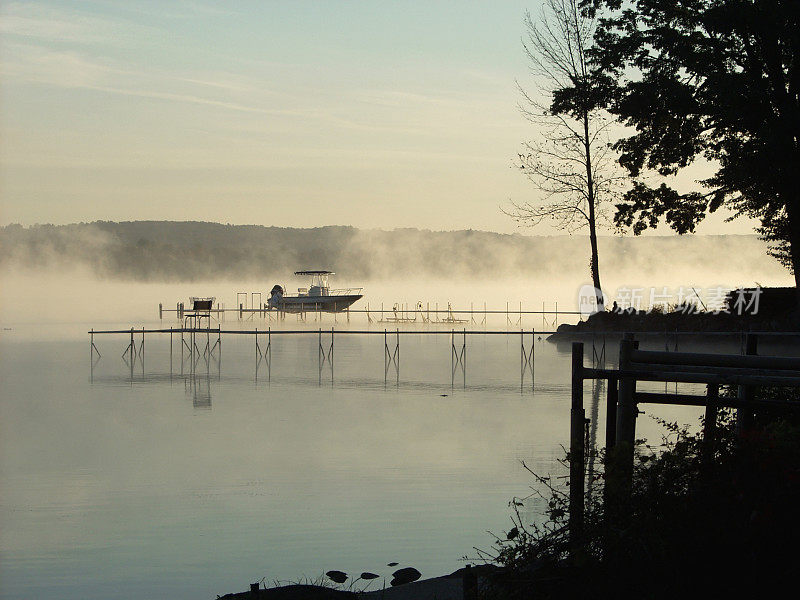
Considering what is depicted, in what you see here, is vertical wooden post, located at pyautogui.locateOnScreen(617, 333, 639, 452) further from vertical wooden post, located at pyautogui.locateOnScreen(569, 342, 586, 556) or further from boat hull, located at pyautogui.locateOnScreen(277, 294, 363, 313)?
boat hull, located at pyautogui.locateOnScreen(277, 294, 363, 313)

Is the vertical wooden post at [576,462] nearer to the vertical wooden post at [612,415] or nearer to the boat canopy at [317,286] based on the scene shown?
the vertical wooden post at [612,415]

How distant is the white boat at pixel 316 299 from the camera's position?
7581cm

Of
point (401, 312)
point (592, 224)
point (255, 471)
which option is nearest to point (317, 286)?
point (401, 312)

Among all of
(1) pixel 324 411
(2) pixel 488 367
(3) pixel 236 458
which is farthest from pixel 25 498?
(2) pixel 488 367

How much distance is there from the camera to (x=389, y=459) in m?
18.4

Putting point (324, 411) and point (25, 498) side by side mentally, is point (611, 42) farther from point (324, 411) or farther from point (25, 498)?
point (25, 498)

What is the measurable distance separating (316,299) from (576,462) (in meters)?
66.9

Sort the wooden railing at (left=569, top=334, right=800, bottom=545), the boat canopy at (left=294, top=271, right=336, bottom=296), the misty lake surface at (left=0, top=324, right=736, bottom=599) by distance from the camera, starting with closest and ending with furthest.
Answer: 1. the wooden railing at (left=569, top=334, right=800, bottom=545)
2. the misty lake surface at (left=0, top=324, right=736, bottom=599)
3. the boat canopy at (left=294, top=271, right=336, bottom=296)

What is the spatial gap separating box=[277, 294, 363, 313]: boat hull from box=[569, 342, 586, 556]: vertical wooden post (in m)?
65.5

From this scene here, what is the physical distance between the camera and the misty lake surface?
36.9 ft

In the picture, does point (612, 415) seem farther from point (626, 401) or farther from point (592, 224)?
point (592, 224)

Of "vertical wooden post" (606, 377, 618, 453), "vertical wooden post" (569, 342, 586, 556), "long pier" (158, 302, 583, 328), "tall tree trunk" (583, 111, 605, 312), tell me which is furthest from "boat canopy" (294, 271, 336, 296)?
"vertical wooden post" (569, 342, 586, 556)

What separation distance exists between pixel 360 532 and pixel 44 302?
13048cm

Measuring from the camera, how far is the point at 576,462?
29.7 ft
